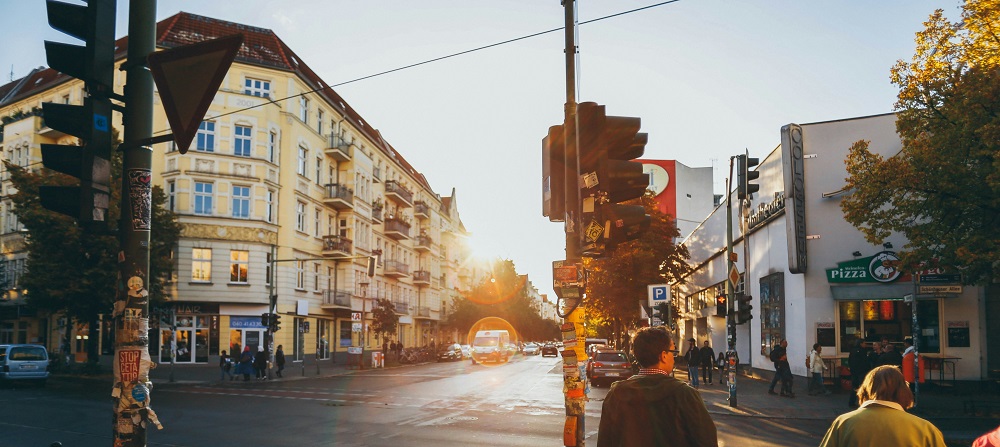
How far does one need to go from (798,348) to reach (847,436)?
73.2 feet

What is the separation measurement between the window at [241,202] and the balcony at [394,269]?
2351 cm

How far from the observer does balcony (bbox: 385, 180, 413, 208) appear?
209 feet

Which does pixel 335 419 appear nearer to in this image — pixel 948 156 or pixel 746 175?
pixel 746 175

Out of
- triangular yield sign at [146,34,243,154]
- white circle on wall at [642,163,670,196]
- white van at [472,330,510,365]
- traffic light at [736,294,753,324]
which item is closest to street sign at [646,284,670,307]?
traffic light at [736,294,753,324]

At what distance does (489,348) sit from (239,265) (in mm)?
19692

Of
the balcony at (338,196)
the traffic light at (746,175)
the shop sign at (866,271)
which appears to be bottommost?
the shop sign at (866,271)

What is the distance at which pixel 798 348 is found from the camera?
24.6 metres

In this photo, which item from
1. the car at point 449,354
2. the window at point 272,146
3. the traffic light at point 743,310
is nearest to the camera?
the traffic light at point 743,310

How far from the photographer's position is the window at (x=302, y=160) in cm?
4494

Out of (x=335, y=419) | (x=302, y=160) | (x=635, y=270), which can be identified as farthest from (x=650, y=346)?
(x=302, y=160)

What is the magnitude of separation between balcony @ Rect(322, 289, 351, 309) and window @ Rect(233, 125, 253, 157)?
11630 millimetres

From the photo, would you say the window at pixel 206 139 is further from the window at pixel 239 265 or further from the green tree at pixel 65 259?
the green tree at pixel 65 259

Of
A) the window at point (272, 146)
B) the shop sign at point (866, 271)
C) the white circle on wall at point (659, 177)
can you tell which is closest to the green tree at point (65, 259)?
the window at point (272, 146)

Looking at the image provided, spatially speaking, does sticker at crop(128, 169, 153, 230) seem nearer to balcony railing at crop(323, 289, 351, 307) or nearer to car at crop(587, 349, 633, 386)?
car at crop(587, 349, 633, 386)
